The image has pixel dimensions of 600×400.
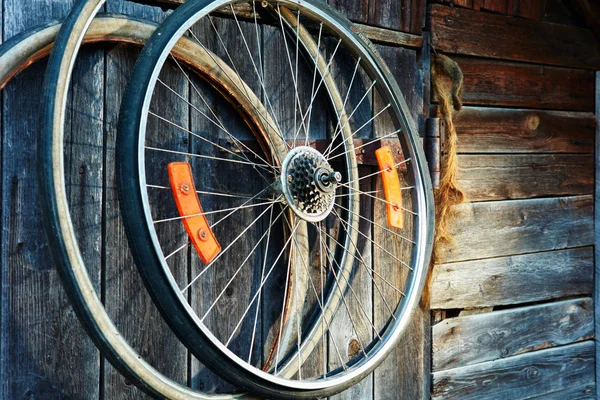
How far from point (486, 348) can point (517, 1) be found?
126 cm

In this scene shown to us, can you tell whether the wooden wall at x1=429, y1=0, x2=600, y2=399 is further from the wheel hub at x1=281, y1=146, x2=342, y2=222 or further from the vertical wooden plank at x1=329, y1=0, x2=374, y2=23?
the wheel hub at x1=281, y1=146, x2=342, y2=222

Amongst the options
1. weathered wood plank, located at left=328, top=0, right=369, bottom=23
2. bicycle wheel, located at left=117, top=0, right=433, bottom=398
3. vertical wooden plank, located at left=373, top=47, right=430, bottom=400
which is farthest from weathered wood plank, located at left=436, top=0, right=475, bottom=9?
bicycle wheel, located at left=117, top=0, right=433, bottom=398

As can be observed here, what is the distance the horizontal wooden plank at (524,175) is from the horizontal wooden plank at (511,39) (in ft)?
1.20

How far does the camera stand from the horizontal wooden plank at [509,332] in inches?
98.8

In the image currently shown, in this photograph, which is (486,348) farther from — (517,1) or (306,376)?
(517,1)

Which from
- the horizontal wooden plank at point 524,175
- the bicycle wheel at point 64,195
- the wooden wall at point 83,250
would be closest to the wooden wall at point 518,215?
the horizontal wooden plank at point 524,175

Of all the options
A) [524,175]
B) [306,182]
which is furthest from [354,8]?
[524,175]

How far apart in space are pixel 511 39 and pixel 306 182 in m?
1.22

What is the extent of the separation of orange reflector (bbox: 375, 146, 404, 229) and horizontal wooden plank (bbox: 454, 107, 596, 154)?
1.58 ft

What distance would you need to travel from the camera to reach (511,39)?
2686mm

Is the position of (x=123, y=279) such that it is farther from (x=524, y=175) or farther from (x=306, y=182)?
(x=524, y=175)

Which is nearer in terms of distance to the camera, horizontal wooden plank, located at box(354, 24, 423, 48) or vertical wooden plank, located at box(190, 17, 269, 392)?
vertical wooden plank, located at box(190, 17, 269, 392)

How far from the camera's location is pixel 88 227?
1.74 metres

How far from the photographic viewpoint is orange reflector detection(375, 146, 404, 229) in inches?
84.0
